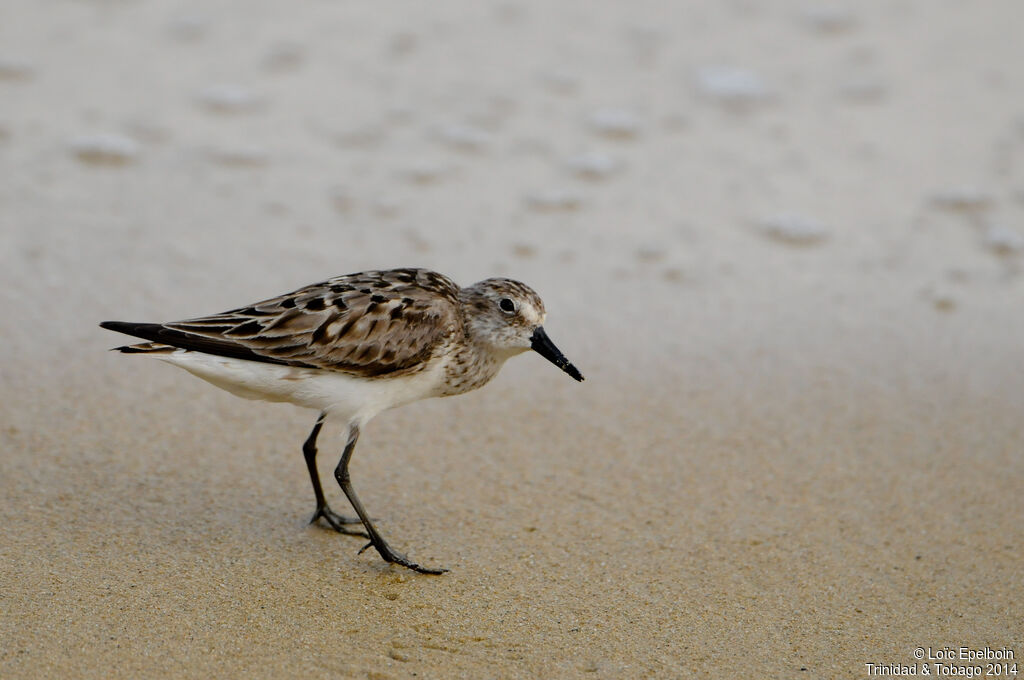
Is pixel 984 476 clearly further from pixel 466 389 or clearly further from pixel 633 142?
pixel 633 142

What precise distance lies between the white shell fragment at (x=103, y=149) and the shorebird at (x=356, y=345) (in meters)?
3.40

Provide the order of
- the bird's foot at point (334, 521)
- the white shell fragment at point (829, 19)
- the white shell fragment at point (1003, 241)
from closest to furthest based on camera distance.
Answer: the bird's foot at point (334, 521) < the white shell fragment at point (1003, 241) < the white shell fragment at point (829, 19)

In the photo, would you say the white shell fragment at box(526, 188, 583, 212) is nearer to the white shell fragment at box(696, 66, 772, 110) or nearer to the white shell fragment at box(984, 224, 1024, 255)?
the white shell fragment at box(696, 66, 772, 110)

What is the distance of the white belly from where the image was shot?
13.1 feet

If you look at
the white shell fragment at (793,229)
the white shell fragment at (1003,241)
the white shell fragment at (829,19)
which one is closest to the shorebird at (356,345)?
the white shell fragment at (793,229)

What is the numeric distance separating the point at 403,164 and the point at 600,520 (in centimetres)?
356

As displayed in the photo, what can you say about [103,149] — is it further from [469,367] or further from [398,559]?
[398,559]

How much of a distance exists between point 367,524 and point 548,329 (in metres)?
2.05

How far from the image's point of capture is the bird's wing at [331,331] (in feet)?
13.2

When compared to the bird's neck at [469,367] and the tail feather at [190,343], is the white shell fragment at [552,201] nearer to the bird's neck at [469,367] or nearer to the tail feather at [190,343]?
the bird's neck at [469,367]

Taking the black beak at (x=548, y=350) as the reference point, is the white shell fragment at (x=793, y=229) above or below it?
below

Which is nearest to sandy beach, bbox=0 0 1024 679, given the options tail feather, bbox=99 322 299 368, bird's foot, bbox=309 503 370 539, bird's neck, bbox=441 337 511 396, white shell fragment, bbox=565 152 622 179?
white shell fragment, bbox=565 152 622 179

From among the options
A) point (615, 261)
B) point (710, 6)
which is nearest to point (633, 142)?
point (615, 261)

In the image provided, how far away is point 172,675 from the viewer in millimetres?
3303
